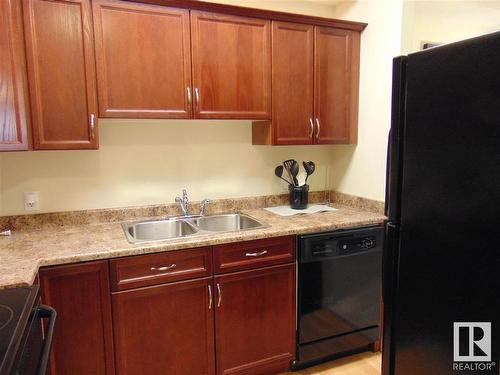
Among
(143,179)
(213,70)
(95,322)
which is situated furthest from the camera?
(143,179)

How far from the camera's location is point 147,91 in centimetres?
197

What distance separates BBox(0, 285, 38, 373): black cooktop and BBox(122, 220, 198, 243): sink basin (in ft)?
3.16

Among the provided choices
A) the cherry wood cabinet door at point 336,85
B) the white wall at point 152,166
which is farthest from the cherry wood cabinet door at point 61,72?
the cherry wood cabinet door at point 336,85

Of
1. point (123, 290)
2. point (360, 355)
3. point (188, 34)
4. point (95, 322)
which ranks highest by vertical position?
point (188, 34)

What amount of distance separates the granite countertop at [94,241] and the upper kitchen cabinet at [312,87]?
0.57 meters

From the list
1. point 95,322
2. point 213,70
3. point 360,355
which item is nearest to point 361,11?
point 213,70

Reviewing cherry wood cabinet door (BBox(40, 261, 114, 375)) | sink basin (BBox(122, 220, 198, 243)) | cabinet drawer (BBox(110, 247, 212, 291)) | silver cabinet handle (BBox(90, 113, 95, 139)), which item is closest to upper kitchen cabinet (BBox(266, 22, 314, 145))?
sink basin (BBox(122, 220, 198, 243))

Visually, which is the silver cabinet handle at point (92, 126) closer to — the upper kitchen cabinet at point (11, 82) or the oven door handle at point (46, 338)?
the upper kitchen cabinet at point (11, 82)

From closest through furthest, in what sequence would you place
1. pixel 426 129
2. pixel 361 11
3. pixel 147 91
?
pixel 426 129 → pixel 147 91 → pixel 361 11

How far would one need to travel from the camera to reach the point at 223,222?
245 centimetres

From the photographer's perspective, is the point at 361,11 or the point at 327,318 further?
the point at 361,11

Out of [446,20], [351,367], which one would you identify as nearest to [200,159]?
[351,367]

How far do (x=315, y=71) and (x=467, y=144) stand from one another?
5.39 ft

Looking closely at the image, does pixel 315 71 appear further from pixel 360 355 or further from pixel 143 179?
pixel 360 355
